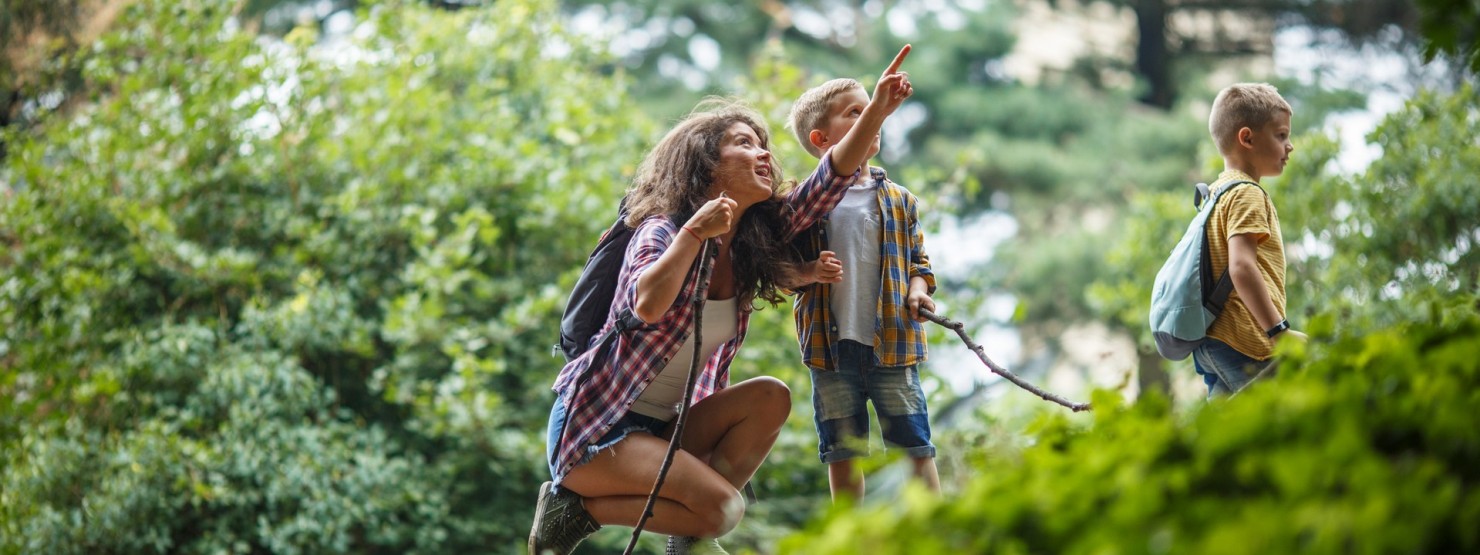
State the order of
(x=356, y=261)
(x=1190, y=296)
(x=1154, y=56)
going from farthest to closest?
(x=1154, y=56), (x=356, y=261), (x=1190, y=296)

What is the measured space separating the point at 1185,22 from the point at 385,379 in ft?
39.4

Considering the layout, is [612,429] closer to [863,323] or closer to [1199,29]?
[863,323]

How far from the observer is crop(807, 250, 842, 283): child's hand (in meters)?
2.67

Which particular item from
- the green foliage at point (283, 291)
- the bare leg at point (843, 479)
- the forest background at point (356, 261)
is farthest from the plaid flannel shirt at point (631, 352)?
the green foliage at point (283, 291)

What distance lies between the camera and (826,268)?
2678 millimetres

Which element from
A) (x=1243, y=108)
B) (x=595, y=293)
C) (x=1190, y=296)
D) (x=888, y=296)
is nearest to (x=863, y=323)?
(x=888, y=296)

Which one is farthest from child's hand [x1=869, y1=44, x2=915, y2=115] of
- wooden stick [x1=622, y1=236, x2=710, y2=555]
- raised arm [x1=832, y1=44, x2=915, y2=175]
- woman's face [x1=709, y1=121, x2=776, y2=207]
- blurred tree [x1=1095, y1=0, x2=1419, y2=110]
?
blurred tree [x1=1095, y1=0, x2=1419, y2=110]

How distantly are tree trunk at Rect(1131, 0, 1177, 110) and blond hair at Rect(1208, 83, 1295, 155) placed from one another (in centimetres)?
1255

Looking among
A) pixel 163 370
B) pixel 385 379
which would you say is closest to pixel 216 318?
pixel 163 370

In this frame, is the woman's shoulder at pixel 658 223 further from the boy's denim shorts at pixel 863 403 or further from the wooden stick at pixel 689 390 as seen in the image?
the boy's denim shorts at pixel 863 403

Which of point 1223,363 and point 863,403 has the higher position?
point 863,403

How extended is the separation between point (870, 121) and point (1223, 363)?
3.39 ft

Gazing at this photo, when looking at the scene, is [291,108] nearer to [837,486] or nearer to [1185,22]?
[837,486]

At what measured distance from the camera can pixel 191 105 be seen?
6449 mm
